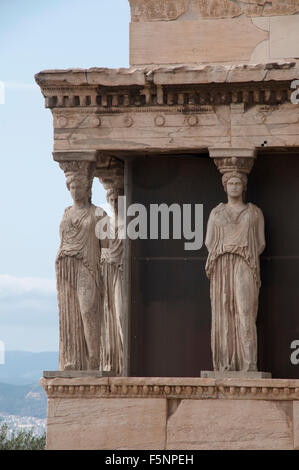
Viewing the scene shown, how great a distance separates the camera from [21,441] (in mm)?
38594

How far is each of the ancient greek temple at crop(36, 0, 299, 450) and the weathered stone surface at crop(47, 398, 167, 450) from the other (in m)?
0.02

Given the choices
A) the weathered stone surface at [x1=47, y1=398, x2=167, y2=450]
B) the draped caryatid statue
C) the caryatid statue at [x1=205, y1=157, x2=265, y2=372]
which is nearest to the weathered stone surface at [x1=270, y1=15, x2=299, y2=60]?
the caryatid statue at [x1=205, y1=157, x2=265, y2=372]

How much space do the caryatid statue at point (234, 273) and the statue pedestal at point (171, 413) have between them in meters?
0.35

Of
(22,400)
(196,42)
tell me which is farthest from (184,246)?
(22,400)

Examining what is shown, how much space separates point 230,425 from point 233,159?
9.49 feet

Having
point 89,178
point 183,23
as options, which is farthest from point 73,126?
point 183,23

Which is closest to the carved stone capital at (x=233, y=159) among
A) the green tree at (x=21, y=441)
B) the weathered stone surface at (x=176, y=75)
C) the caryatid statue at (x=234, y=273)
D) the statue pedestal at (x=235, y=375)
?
the caryatid statue at (x=234, y=273)

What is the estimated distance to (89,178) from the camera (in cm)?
1678

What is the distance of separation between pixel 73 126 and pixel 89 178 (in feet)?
2.00

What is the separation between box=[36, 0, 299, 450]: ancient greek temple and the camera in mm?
16078

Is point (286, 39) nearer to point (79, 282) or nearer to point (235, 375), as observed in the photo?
point (79, 282)

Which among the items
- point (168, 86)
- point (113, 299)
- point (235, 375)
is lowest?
point (235, 375)

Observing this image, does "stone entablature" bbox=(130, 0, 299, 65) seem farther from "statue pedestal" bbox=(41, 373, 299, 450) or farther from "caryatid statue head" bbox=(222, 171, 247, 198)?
"statue pedestal" bbox=(41, 373, 299, 450)
